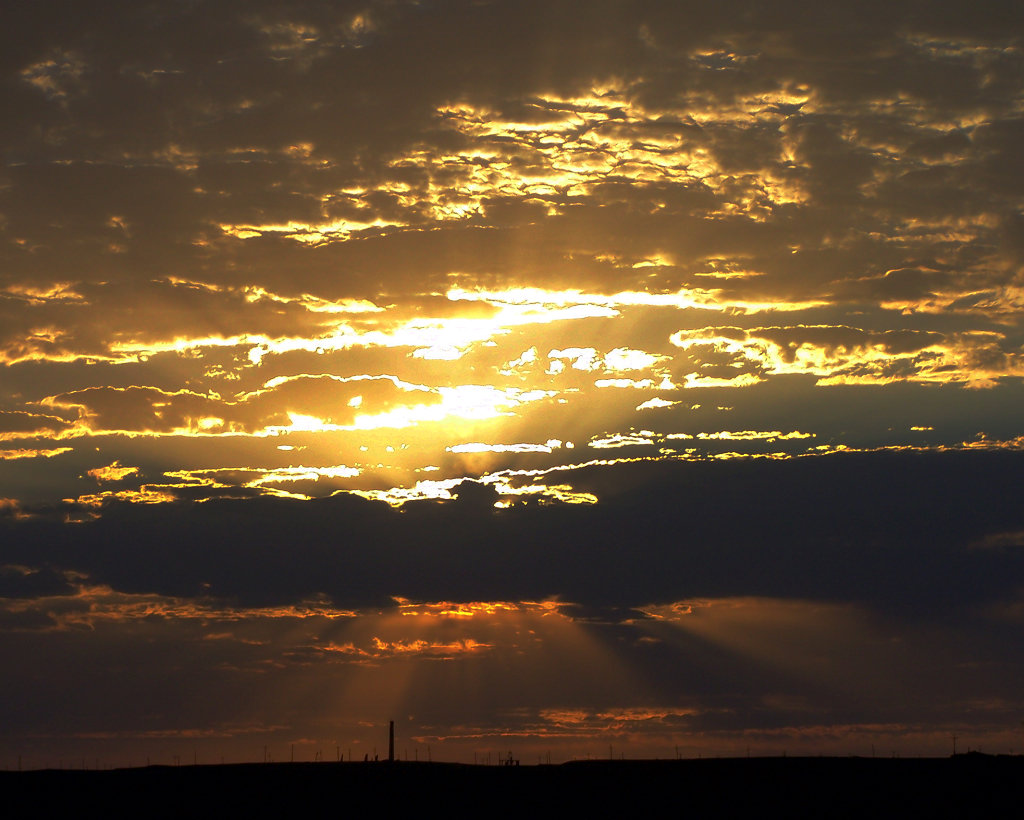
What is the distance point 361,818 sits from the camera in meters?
75.6

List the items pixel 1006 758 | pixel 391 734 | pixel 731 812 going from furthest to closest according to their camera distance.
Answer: pixel 391 734
pixel 1006 758
pixel 731 812

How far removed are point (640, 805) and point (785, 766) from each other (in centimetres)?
1534

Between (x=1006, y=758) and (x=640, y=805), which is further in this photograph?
(x=1006, y=758)

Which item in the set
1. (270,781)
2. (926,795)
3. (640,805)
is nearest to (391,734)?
(270,781)

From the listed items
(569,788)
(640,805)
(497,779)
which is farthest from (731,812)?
(497,779)

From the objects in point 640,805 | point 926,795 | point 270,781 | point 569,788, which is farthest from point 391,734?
point 926,795

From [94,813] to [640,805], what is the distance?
34.5 m

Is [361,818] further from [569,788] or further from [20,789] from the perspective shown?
[20,789]

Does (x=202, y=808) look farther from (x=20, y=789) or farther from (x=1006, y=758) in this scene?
(x=1006, y=758)

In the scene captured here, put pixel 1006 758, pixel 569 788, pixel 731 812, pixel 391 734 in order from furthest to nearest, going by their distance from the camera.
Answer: pixel 391 734 → pixel 1006 758 → pixel 569 788 → pixel 731 812

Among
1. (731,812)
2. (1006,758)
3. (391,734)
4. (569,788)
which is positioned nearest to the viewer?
(731,812)

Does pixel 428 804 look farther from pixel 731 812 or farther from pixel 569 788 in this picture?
pixel 731 812

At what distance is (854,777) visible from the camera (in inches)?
3265

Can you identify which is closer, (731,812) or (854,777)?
(731,812)
